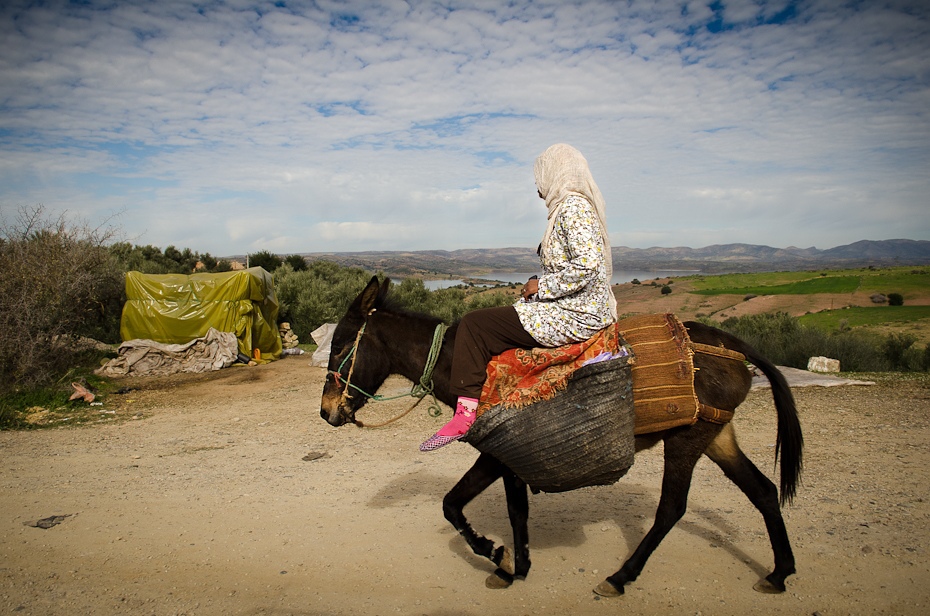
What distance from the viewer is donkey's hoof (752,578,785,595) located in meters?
3.71

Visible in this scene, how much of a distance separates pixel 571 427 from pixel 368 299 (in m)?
1.70

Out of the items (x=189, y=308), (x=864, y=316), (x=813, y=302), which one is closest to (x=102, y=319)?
(x=189, y=308)

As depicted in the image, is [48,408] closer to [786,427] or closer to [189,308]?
[189,308]

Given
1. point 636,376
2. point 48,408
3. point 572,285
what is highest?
point 572,285

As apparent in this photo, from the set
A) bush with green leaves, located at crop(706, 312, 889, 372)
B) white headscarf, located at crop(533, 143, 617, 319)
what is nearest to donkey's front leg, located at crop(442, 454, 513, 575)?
white headscarf, located at crop(533, 143, 617, 319)

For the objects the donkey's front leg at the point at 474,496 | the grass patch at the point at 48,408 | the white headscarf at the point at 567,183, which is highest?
the white headscarf at the point at 567,183

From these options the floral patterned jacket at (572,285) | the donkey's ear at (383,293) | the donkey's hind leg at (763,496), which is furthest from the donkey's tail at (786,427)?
the donkey's ear at (383,293)

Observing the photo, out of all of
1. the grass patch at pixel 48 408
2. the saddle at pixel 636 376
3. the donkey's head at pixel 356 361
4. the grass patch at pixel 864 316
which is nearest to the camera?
the saddle at pixel 636 376

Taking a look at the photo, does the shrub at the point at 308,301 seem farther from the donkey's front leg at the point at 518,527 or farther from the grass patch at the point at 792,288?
the grass patch at the point at 792,288

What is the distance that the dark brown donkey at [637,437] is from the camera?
3701mm

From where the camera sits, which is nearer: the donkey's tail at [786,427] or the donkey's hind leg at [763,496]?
the donkey's hind leg at [763,496]

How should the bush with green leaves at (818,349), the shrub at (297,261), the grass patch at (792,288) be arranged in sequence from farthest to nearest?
1. the grass patch at (792,288)
2. the shrub at (297,261)
3. the bush with green leaves at (818,349)

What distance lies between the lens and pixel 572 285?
134 inches

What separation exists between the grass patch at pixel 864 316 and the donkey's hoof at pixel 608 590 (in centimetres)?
1769
